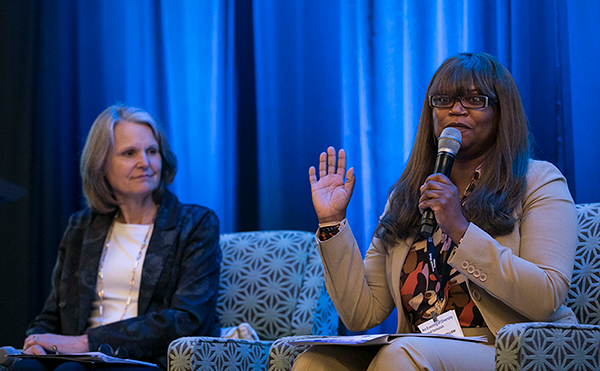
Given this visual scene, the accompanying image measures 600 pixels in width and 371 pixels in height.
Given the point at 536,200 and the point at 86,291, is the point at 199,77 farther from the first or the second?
the point at 536,200

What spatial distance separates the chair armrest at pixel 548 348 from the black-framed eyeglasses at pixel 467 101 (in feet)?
2.11

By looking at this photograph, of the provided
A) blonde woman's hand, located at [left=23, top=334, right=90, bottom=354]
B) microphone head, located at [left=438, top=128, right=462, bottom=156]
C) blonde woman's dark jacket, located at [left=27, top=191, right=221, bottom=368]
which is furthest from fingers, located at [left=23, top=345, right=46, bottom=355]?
microphone head, located at [left=438, top=128, right=462, bottom=156]

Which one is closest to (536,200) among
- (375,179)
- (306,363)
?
(306,363)

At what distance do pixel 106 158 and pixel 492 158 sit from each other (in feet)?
5.27

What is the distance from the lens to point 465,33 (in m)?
2.50

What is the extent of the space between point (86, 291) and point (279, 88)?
47.5 inches

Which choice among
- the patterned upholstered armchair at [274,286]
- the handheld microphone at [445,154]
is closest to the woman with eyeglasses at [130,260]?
the patterned upholstered armchair at [274,286]

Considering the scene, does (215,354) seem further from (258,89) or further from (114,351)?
(258,89)

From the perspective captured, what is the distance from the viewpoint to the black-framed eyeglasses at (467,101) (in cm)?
169

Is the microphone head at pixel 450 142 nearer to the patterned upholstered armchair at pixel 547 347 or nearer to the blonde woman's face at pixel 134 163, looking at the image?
the patterned upholstered armchair at pixel 547 347

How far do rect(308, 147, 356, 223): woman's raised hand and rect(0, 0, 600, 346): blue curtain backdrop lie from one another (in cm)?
80

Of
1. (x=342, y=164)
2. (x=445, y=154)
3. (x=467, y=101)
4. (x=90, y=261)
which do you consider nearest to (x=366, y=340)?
(x=445, y=154)

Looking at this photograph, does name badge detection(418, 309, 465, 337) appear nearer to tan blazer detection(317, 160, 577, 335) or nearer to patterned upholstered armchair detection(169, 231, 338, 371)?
tan blazer detection(317, 160, 577, 335)

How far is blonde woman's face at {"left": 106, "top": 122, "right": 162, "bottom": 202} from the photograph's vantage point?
2.51 metres
